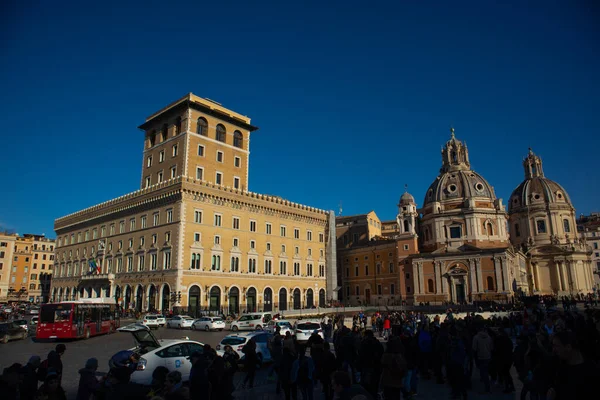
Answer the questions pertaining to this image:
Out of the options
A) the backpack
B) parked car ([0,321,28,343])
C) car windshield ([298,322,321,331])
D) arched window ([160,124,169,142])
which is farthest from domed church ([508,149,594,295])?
the backpack

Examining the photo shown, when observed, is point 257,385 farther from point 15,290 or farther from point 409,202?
point 15,290

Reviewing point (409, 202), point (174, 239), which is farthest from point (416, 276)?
point (174, 239)

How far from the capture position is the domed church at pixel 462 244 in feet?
201

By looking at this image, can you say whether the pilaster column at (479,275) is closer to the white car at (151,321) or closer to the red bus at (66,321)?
the white car at (151,321)

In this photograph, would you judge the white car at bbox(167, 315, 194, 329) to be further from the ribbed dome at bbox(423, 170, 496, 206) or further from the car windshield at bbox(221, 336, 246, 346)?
the ribbed dome at bbox(423, 170, 496, 206)

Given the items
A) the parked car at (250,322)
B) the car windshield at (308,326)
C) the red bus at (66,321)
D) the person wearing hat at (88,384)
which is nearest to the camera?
the person wearing hat at (88,384)

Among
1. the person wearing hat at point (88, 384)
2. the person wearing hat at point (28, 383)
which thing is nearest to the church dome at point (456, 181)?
the person wearing hat at point (88, 384)

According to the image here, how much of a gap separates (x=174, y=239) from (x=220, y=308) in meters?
8.80

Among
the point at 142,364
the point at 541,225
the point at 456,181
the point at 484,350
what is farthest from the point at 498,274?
the point at 142,364

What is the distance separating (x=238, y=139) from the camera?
5597cm

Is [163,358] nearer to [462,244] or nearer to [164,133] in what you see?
[164,133]

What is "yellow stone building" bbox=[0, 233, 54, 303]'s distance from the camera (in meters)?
80.4

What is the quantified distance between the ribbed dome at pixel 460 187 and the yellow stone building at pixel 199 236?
74.1 ft

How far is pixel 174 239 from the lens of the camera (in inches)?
1758
